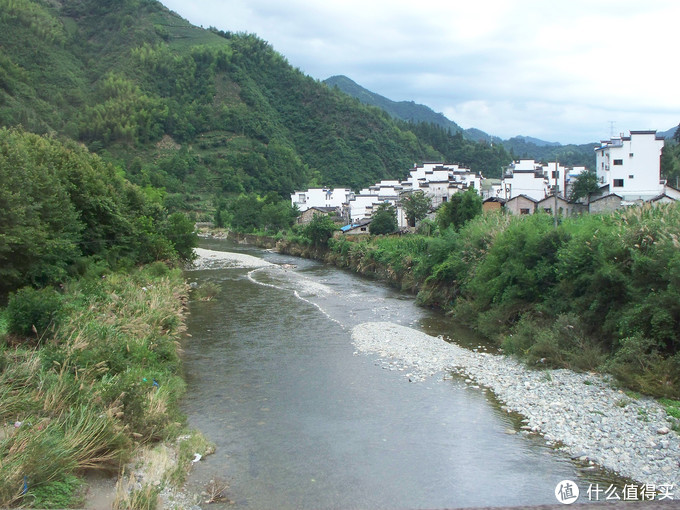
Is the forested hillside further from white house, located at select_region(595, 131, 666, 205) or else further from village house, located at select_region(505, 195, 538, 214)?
white house, located at select_region(595, 131, 666, 205)

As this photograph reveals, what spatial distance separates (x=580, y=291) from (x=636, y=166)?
2655 centimetres

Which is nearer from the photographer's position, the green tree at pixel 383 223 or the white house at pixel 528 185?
the green tree at pixel 383 223

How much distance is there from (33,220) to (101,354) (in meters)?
7.75

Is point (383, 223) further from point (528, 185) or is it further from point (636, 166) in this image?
point (636, 166)

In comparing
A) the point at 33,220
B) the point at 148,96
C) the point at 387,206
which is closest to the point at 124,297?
the point at 33,220

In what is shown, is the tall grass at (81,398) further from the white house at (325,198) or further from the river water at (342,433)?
the white house at (325,198)

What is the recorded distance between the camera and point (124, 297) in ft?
64.7

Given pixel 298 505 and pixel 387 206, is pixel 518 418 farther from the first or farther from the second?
pixel 387 206

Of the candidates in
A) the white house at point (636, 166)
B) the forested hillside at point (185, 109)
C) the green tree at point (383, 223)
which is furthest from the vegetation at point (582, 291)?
the forested hillside at point (185, 109)

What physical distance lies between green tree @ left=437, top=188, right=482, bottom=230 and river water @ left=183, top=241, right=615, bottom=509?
14.1m

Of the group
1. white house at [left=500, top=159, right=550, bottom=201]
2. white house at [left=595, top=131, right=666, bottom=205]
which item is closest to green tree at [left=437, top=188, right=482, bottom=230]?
white house at [left=595, top=131, right=666, bottom=205]

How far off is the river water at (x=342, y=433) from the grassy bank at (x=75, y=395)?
1.13 meters

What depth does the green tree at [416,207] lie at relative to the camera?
1860 inches

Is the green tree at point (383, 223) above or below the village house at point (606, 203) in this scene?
below
